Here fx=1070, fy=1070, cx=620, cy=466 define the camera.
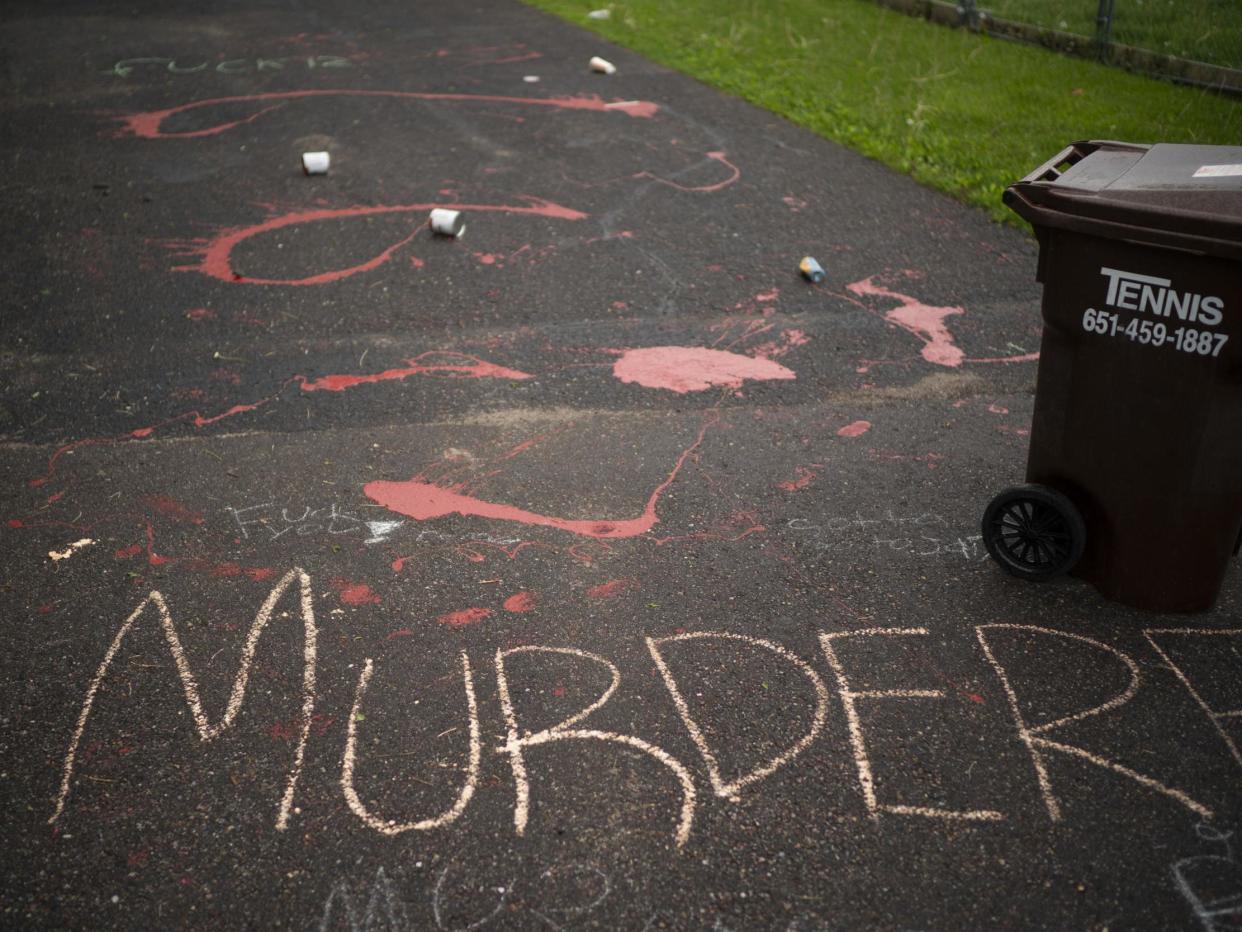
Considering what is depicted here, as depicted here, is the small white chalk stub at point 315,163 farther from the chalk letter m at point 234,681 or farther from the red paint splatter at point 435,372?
the chalk letter m at point 234,681

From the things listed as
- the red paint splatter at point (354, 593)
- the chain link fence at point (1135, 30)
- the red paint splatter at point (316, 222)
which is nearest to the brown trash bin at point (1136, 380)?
the red paint splatter at point (354, 593)

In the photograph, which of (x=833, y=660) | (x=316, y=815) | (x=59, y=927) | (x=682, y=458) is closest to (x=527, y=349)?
(x=682, y=458)

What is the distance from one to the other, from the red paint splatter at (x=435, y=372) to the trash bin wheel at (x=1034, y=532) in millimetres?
2390

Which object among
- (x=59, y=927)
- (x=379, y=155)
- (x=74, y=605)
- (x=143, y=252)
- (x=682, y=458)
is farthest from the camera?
(x=379, y=155)

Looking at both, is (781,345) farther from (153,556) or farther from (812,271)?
(153,556)

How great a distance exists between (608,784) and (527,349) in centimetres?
296

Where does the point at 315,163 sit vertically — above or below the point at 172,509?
above

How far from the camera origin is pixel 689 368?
17.5 feet

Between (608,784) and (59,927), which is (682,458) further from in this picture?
(59,927)

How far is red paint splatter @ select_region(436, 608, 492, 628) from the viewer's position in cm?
362

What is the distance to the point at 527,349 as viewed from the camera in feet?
18.1

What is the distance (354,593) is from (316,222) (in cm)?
389

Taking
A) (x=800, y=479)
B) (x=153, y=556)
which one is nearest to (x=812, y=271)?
(x=800, y=479)

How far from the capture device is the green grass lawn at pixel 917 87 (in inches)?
316
